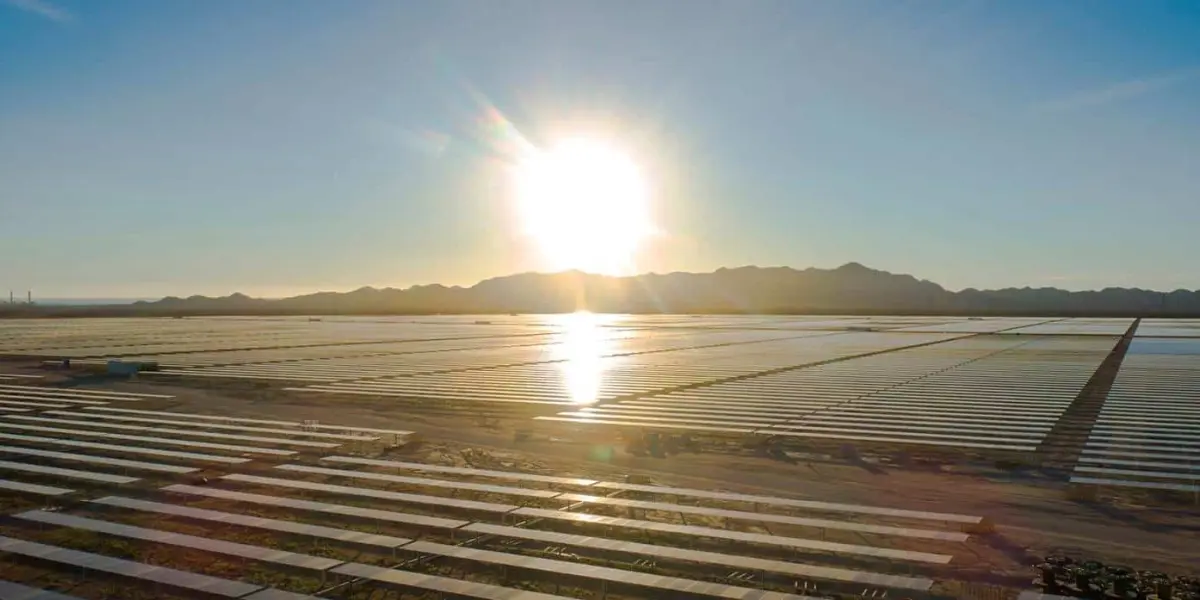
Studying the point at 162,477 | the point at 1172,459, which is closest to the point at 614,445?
the point at 162,477

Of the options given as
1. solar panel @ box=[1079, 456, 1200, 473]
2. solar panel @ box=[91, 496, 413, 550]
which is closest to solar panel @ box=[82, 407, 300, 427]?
solar panel @ box=[91, 496, 413, 550]

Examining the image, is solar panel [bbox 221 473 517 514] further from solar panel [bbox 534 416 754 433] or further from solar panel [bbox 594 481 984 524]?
solar panel [bbox 534 416 754 433]

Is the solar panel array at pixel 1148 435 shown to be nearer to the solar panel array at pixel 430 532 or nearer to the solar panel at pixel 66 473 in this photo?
the solar panel array at pixel 430 532

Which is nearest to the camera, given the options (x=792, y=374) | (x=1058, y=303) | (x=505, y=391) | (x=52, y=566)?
(x=52, y=566)

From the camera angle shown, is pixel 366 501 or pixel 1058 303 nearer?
pixel 366 501

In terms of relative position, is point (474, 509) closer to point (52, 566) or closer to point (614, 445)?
point (52, 566)

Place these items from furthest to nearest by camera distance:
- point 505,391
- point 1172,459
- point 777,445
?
point 505,391, point 777,445, point 1172,459
